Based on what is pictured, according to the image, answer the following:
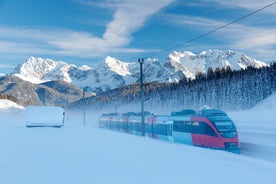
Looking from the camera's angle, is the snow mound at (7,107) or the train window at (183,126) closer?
the train window at (183,126)

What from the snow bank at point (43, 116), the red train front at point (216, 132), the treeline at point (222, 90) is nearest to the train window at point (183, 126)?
the red train front at point (216, 132)

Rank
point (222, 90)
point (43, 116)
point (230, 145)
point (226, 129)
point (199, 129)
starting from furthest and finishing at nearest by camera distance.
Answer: point (222, 90) < point (43, 116) < point (199, 129) < point (226, 129) < point (230, 145)

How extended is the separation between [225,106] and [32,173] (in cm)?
7890

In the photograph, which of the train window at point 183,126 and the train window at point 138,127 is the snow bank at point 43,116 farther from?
the train window at point 183,126

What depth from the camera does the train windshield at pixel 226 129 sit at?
23.0 meters

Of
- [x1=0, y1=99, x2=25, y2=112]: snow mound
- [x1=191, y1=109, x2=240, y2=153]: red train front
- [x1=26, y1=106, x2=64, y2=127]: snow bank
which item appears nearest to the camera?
[x1=191, y1=109, x2=240, y2=153]: red train front

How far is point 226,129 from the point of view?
23.2 metres

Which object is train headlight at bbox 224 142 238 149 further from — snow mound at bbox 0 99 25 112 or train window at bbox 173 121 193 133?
snow mound at bbox 0 99 25 112

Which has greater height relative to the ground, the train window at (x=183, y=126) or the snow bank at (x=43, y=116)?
the snow bank at (x=43, y=116)

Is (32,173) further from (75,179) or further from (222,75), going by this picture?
(222,75)

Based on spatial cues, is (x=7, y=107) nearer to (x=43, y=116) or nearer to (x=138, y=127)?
(x=138, y=127)

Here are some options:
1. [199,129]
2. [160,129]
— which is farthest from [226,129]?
[160,129]

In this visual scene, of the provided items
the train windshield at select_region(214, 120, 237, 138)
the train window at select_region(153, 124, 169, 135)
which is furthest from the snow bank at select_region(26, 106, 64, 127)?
the train windshield at select_region(214, 120, 237, 138)

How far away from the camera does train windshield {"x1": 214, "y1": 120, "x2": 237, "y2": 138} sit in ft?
75.4
